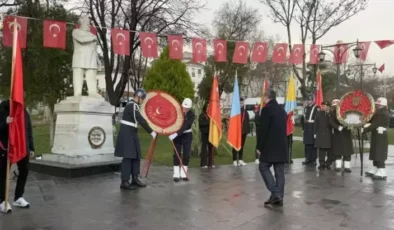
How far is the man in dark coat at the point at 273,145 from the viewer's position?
22.8 feet

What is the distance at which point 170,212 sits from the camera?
21.2 feet

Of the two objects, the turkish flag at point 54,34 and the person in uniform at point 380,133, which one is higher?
the turkish flag at point 54,34

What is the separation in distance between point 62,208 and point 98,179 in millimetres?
2865

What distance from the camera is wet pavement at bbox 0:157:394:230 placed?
5797 millimetres

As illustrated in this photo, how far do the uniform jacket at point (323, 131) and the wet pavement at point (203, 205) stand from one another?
163 cm

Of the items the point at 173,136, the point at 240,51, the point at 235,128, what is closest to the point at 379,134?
the point at 235,128

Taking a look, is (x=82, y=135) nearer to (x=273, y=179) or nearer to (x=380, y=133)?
(x=273, y=179)

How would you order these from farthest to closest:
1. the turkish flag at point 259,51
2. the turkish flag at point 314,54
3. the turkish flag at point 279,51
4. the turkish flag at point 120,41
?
the turkish flag at point 314,54 < the turkish flag at point 279,51 < the turkish flag at point 259,51 < the turkish flag at point 120,41

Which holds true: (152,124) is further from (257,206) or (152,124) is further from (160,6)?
(160,6)

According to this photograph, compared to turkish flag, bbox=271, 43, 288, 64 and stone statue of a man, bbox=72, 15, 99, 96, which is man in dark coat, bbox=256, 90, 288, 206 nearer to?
stone statue of a man, bbox=72, 15, 99, 96

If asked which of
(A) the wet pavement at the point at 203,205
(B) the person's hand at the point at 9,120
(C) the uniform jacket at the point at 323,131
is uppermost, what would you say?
(B) the person's hand at the point at 9,120

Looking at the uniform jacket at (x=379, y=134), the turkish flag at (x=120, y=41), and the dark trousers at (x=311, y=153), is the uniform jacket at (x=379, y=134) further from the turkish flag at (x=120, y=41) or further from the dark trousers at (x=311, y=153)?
the turkish flag at (x=120, y=41)

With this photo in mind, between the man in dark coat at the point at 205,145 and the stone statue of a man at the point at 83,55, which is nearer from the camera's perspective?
the stone statue of a man at the point at 83,55

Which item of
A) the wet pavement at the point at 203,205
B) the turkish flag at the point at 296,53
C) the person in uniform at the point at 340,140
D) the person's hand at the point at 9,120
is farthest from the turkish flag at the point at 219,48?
the person's hand at the point at 9,120
